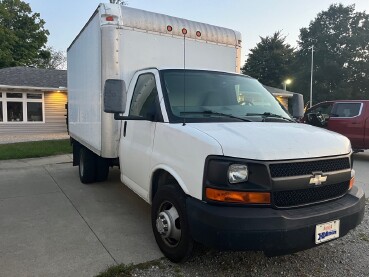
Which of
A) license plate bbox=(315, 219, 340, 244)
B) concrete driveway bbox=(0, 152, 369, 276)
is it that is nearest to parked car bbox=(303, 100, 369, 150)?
concrete driveway bbox=(0, 152, 369, 276)

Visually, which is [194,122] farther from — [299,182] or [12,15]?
[12,15]

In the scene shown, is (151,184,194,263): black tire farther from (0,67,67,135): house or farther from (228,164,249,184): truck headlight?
(0,67,67,135): house

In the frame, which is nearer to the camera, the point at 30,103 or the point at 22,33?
the point at 30,103

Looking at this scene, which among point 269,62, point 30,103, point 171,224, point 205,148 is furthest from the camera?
point 269,62

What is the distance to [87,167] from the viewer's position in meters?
6.86

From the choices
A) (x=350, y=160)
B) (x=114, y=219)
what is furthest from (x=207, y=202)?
(x=114, y=219)

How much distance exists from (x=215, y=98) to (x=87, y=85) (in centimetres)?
292

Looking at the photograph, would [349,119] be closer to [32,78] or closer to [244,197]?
[244,197]

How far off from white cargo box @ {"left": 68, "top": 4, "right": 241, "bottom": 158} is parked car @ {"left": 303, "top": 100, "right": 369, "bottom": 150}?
22.6 feet

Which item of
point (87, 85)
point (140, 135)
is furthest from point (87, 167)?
point (140, 135)

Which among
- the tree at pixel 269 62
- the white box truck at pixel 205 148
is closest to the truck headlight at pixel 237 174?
the white box truck at pixel 205 148

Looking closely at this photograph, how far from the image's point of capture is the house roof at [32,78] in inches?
774

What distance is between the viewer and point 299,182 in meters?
2.90

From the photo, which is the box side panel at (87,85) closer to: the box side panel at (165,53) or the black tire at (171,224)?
the box side panel at (165,53)
